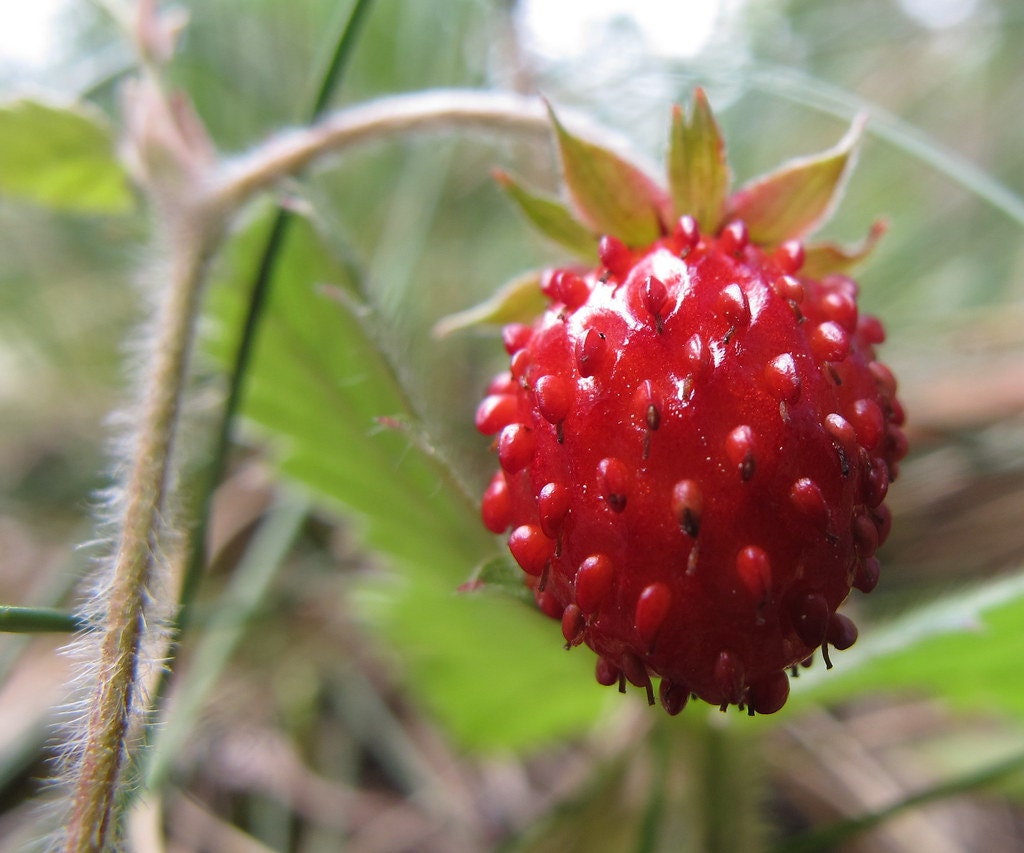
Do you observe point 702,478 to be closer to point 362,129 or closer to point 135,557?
point 135,557

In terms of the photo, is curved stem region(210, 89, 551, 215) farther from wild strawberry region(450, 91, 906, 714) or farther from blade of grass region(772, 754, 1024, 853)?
blade of grass region(772, 754, 1024, 853)

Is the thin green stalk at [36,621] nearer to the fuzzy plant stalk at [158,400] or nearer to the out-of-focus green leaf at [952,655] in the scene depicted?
the fuzzy plant stalk at [158,400]

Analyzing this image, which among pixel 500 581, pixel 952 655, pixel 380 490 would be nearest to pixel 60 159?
pixel 380 490

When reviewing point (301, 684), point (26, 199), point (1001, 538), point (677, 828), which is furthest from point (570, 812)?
point (26, 199)

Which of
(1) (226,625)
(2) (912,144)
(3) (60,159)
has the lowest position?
(1) (226,625)

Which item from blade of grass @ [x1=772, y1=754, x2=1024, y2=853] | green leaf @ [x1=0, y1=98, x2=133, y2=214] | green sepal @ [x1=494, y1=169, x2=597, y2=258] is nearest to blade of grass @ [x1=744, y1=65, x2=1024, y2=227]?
green sepal @ [x1=494, y1=169, x2=597, y2=258]

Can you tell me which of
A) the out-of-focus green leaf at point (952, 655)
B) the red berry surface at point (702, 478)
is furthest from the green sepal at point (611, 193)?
the out-of-focus green leaf at point (952, 655)
